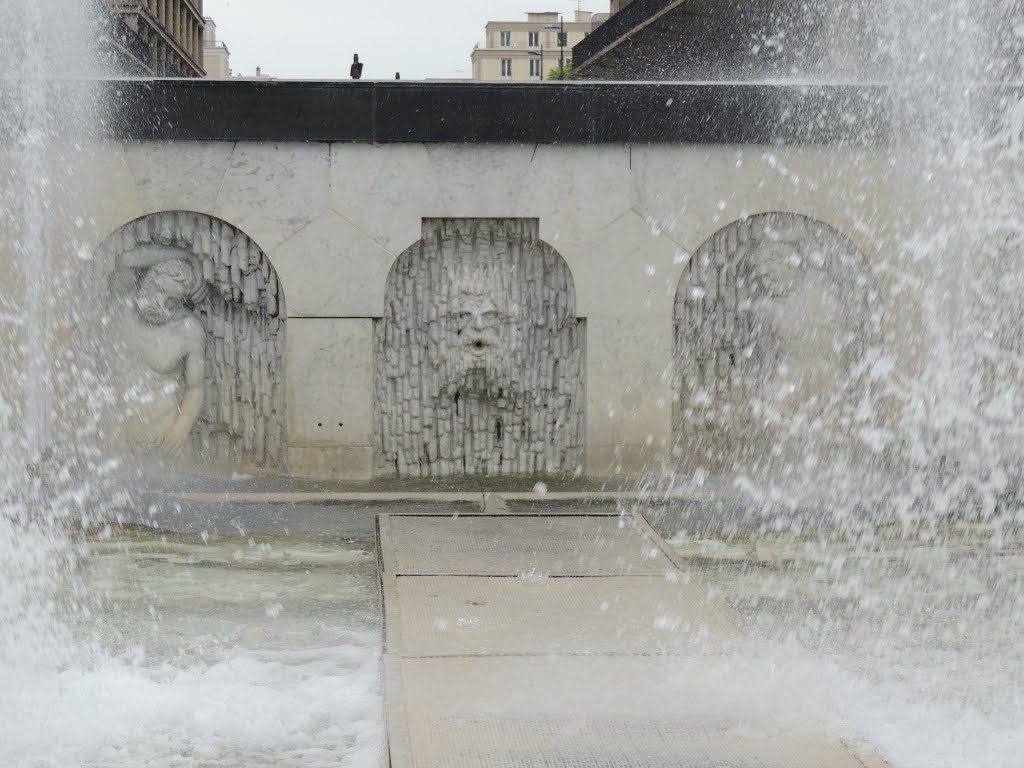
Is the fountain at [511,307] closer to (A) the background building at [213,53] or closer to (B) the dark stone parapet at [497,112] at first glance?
(B) the dark stone parapet at [497,112]

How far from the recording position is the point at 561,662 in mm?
3205

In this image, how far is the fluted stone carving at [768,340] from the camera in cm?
633

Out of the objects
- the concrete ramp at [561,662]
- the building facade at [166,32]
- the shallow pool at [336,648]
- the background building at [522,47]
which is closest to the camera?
the concrete ramp at [561,662]

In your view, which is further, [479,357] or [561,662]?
[479,357]

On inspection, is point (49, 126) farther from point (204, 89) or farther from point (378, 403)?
point (378, 403)

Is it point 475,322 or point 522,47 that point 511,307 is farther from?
point 522,47

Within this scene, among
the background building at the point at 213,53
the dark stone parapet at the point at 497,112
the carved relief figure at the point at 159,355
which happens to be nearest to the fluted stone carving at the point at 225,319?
the carved relief figure at the point at 159,355

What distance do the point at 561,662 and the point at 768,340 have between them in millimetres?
3540

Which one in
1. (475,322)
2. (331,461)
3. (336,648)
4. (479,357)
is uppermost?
(475,322)

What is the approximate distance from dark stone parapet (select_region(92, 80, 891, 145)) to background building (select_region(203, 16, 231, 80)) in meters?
36.0

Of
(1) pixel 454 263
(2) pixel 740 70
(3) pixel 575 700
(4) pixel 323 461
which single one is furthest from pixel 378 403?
(2) pixel 740 70

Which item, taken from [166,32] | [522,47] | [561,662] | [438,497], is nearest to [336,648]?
[561,662]

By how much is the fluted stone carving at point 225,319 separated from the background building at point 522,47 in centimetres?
5194

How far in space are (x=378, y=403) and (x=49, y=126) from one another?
6.73ft
